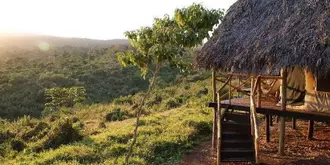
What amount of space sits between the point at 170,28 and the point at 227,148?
132 inches

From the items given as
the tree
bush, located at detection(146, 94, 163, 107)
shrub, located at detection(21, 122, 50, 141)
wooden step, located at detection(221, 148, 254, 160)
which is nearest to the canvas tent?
the tree

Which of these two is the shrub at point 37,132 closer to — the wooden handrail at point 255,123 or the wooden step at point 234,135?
the wooden step at point 234,135

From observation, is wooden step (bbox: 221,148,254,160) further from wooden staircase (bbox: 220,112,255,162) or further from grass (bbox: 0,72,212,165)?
grass (bbox: 0,72,212,165)

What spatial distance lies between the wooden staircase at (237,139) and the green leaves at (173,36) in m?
2.30

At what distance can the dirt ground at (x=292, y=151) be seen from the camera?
9211mm

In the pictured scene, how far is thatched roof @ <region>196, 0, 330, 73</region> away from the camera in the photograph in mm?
7977

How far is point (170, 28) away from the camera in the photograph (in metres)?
7.76

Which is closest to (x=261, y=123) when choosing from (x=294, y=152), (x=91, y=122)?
(x=294, y=152)

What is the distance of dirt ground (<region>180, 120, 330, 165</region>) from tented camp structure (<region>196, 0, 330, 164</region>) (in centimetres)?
37

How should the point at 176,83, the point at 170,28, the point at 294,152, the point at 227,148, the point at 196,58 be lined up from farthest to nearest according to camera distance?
the point at 176,83 → the point at 196,58 → the point at 294,152 → the point at 227,148 → the point at 170,28

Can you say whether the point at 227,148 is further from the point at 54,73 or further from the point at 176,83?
the point at 54,73

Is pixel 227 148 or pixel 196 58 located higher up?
pixel 196 58

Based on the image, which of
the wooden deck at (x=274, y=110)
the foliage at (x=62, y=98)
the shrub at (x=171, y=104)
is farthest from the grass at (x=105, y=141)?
the foliage at (x=62, y=98)

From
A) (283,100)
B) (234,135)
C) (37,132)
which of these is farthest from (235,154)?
(37,132)
